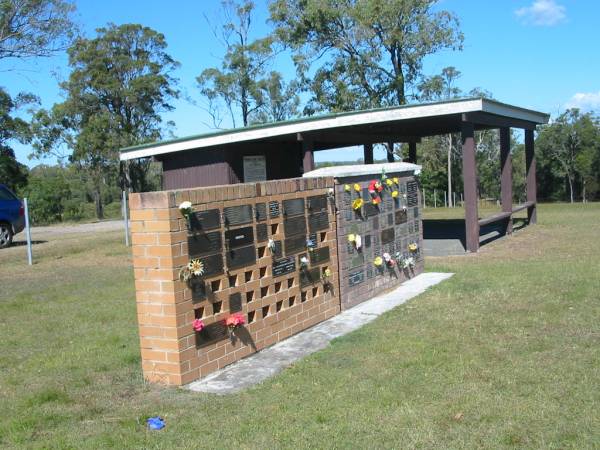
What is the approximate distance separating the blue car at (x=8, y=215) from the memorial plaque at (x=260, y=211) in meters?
13.6

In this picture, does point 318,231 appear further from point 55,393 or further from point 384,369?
point 55,393

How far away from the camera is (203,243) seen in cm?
505

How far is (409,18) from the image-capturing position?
2770 centimetres

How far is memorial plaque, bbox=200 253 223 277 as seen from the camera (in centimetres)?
505

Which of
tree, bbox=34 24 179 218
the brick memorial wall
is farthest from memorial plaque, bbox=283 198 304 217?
tree, bbox=34 24 179 218

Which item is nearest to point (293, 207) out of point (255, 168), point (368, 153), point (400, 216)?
point (400, 216)

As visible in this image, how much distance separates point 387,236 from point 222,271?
11.8 ft

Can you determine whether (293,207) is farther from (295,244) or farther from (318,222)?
(318,222)

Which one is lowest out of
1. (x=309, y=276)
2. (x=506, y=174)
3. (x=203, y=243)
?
(x=309, y=276)

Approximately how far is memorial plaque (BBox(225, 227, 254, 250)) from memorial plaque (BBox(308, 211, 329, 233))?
3.67ft

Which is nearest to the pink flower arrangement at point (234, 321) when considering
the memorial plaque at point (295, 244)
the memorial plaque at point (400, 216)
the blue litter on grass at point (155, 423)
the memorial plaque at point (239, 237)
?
the memorial plaque at point (239, 237)

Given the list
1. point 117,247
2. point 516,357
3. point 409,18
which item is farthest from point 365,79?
point 516,357

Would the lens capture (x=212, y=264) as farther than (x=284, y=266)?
No

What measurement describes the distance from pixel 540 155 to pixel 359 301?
3461cm
